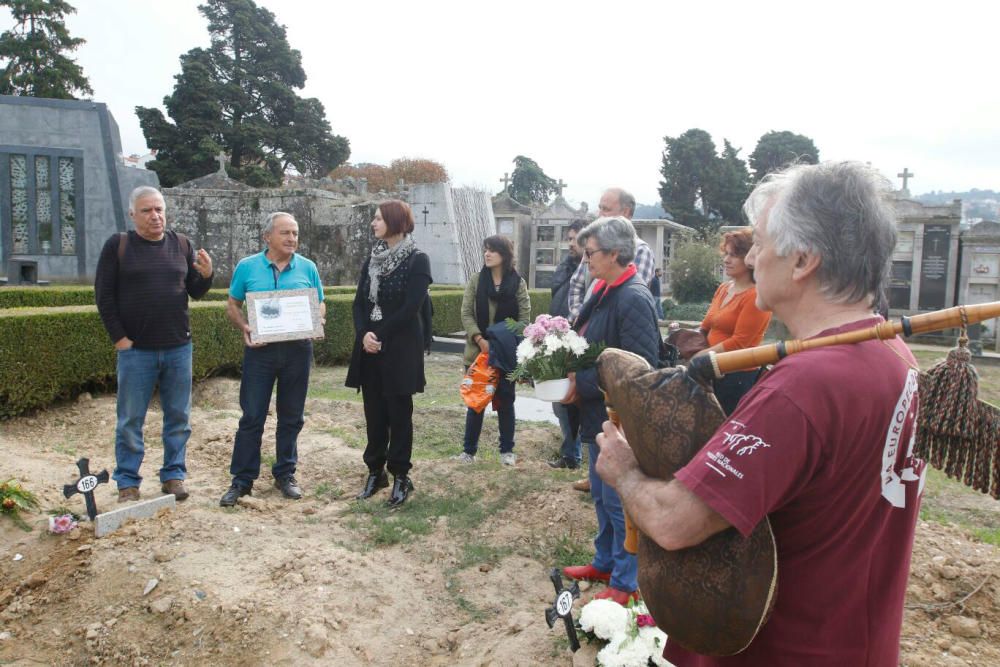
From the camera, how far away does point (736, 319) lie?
4152 mm

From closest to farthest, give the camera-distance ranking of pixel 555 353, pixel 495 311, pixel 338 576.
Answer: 1. pixel 555 353
2. pixel 338 576
3. pixel 495 311

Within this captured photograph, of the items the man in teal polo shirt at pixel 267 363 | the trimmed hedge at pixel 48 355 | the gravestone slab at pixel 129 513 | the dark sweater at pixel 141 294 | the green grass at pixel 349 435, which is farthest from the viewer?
the trimmed hedge at pixel 48 355

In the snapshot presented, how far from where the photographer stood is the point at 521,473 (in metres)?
5.41

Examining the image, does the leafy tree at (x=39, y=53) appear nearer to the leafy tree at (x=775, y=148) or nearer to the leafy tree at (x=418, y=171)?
the leafy tree at (x=418, y=171)

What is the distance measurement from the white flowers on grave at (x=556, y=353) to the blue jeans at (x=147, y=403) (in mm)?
2447

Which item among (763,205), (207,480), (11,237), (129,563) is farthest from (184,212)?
(763,205)

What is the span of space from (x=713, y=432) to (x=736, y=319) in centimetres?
296

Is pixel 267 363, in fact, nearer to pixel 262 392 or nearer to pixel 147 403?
pixel 262 392

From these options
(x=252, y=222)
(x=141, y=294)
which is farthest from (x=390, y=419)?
(x=252, y=222)

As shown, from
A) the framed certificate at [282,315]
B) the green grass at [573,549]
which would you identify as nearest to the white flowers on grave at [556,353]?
the green grass at [573,549]

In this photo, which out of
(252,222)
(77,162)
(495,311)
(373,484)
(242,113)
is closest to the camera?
(373,484)

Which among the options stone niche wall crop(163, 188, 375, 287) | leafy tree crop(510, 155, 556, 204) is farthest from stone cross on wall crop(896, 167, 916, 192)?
leafy tree crop(510, 155, 556, 204)

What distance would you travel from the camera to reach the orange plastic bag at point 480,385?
18.6ft

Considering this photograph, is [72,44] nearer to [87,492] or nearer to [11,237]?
[11,237]
